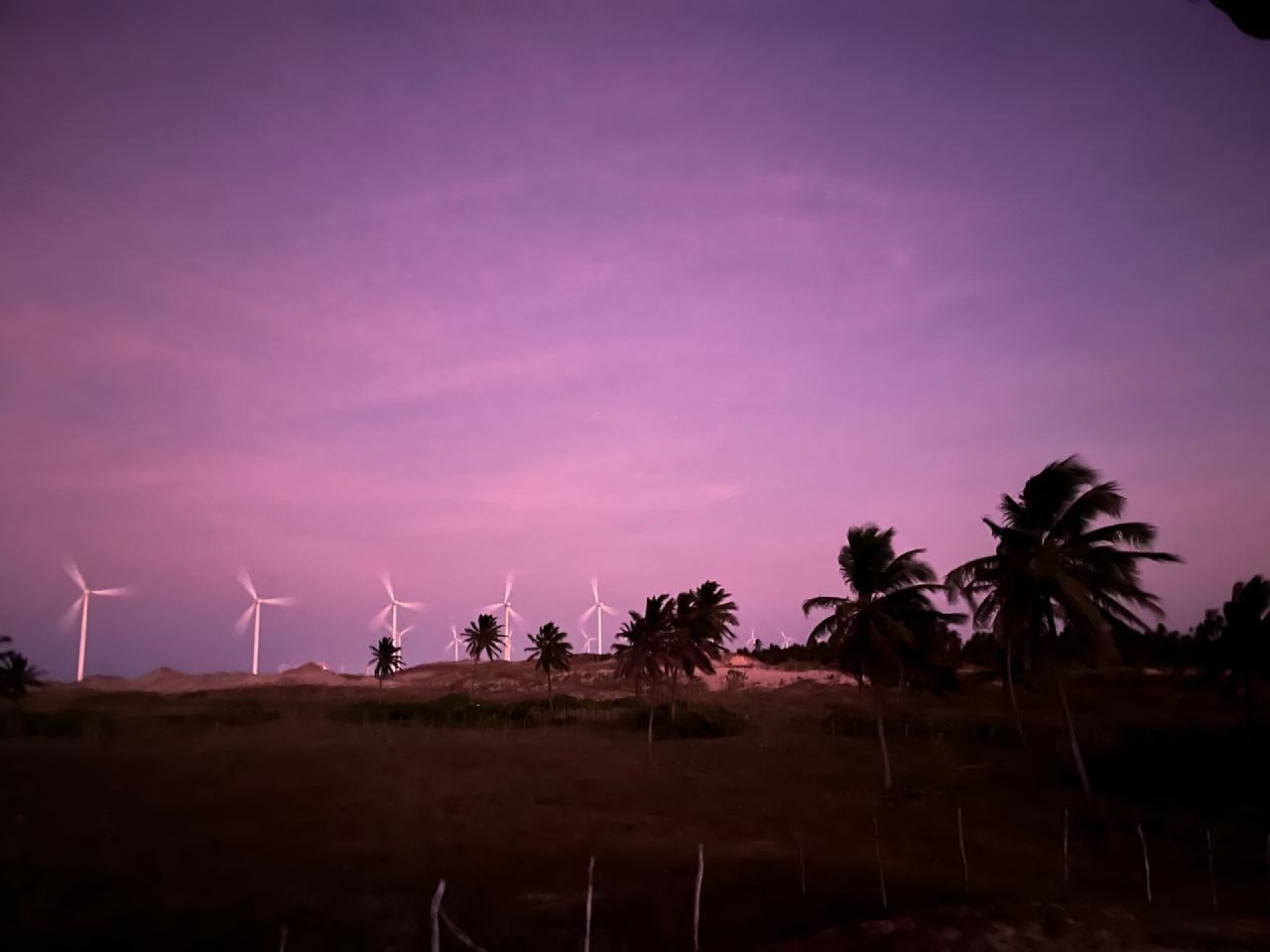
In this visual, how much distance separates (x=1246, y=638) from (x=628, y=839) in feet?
137

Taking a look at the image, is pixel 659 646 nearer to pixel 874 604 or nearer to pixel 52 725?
pixel 874 604

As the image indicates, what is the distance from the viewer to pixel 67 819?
3177cm

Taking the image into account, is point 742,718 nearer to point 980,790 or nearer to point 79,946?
point 980,790

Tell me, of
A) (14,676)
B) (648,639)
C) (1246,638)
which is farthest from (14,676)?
(1246,638)

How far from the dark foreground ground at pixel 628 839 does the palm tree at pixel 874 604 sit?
6441mm


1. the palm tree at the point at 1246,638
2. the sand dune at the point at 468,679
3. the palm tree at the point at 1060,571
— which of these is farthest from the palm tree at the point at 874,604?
the sand dune at the point at 468,679

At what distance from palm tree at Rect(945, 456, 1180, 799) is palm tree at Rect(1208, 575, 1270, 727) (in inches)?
949

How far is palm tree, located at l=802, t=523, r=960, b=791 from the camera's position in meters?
39.5

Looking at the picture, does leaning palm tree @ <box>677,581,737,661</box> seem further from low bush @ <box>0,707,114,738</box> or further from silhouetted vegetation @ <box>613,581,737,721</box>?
low bush @ <box>0,707,114,738</box>

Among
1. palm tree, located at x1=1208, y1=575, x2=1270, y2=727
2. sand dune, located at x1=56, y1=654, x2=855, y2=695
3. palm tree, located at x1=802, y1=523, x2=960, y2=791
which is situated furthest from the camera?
sand dune, located at x1=56, y1=654, x2=855, y2=695

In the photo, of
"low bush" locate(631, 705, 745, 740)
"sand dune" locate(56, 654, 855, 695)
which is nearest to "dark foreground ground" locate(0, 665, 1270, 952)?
"low bush" locate(631, 705, 745, 740)

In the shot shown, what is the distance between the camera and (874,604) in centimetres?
4034

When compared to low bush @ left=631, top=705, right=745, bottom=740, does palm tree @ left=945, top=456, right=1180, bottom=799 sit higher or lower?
higher

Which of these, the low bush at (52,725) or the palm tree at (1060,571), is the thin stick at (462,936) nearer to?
the palm tree at (1060,571)
